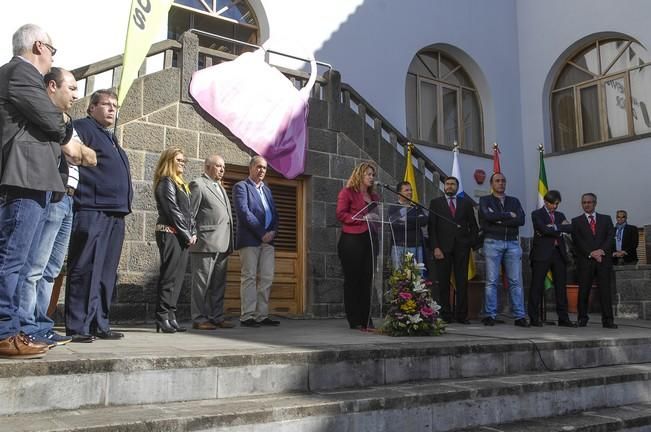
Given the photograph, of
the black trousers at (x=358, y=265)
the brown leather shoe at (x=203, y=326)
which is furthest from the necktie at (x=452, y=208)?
the brown leather shoe at (x=203, y=326)

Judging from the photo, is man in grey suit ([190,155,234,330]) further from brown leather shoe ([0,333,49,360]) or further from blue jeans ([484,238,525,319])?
blue jeans ([484,238,525,319])

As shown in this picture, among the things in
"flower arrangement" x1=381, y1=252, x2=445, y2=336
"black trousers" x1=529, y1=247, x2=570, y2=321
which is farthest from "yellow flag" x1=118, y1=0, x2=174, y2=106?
"black trousers" x1=529, y1=247, x2=570, y2=321

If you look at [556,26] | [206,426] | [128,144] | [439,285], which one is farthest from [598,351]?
[556,26]

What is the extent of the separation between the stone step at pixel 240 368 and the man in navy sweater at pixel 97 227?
1.00 feet

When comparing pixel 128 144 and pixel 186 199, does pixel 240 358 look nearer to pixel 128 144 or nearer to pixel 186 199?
pixel 186 199

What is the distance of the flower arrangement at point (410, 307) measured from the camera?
17.8ft

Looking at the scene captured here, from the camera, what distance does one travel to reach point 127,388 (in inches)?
128

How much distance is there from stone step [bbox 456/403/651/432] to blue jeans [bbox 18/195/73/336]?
Result: 8.99 ft

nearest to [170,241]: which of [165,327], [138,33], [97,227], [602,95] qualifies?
[165,327]

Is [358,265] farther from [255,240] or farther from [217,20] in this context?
[217,20]

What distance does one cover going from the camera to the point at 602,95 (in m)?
12.9

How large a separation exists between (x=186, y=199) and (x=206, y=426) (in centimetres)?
303

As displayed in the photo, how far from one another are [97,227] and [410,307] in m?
2.68

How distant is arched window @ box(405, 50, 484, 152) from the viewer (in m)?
12.4
